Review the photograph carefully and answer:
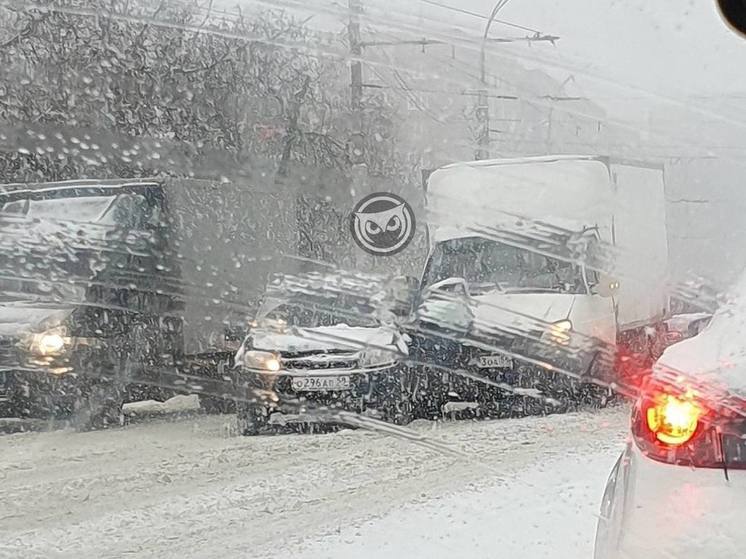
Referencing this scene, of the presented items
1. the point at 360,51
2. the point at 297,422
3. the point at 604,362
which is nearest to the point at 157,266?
the point at 297,422

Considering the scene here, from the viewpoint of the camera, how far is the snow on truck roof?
1303cm

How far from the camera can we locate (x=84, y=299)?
11.0 m

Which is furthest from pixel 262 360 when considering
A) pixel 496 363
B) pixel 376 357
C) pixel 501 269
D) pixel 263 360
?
pixel 501 269

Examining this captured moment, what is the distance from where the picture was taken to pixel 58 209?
11570 mm

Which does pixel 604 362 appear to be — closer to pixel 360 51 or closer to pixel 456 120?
pixel 360 51

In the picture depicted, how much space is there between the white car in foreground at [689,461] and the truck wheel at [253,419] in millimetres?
6934

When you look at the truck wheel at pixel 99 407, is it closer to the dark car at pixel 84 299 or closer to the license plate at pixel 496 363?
the dark car at pixel 84 299

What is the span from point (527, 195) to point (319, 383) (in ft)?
13.4

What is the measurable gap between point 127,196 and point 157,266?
2.78 feet

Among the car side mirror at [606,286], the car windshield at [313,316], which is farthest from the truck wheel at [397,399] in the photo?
the car side mirror at [606,286]

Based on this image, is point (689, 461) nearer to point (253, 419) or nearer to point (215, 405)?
point (253, 419)

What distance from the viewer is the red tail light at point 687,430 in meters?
3.40

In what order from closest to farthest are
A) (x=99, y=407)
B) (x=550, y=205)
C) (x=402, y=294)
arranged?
1. (x=99, y=407)
2. (x=402, y=294)
3. (x=550, y=205)

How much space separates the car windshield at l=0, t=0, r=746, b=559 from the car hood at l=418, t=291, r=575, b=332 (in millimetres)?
29
